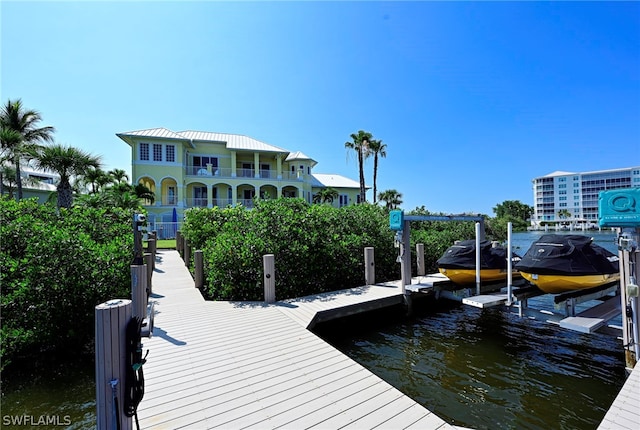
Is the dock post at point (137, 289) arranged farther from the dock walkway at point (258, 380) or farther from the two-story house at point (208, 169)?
the two-story house at point (208, 169)

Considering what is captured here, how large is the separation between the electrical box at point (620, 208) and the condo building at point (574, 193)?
10475cm

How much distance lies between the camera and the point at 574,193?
93000mm

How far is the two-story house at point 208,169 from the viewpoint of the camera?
83.6 ft

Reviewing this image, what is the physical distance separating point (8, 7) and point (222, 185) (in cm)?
2451

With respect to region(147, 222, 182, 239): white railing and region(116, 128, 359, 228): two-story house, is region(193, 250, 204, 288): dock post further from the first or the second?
region(147, 222, 182, 239): white railing

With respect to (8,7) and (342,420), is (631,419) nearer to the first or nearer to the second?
(342,420)

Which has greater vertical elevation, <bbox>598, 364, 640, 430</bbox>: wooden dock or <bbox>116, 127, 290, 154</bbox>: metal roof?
<bbox>116, 127, 290, 154</bbox>: metal roof

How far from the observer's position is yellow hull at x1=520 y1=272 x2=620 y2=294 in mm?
5398

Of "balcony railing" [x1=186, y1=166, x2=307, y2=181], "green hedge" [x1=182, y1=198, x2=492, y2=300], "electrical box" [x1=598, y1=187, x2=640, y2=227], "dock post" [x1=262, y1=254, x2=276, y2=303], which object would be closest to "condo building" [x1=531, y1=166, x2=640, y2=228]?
"balcony railing" [x1=186, y1=166, x2=307, y2=181]

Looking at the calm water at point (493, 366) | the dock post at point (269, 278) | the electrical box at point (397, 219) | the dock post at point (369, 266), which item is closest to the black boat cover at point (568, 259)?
the calm water at point (493, 366)

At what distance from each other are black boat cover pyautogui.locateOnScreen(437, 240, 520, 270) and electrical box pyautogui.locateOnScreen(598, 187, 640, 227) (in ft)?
10.2

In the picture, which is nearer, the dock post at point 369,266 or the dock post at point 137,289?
the dock post at point 137,289

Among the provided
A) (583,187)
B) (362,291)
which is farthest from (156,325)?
(583,187)

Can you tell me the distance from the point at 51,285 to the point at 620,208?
8202mm
